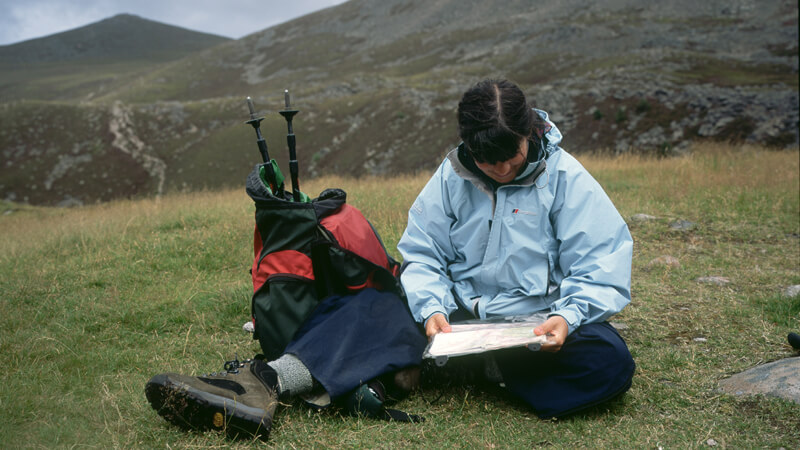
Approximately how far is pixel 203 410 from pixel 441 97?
1817 inches

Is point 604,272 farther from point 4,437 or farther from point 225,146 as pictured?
point 225,146

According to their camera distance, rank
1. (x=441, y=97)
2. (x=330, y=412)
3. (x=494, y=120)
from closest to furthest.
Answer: (x=494, y=120) < (x=330, y=412) < (x=441, y=97)

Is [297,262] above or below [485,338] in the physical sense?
above

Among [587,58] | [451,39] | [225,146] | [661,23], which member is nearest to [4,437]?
[225,146]

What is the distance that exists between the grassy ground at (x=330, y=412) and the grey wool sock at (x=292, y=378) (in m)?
0.15

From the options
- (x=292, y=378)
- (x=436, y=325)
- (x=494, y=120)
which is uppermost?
(x=494, y=120)

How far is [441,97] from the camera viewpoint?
1859 inches

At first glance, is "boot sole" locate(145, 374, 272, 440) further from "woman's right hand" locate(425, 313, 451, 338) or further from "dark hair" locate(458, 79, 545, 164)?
"dark hair" locate(458, 79, 545, 164)

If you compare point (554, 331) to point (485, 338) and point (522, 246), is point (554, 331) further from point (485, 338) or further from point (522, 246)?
point (522, 246)

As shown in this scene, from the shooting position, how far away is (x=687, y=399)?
3314 mm

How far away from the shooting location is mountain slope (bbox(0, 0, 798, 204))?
30906mm

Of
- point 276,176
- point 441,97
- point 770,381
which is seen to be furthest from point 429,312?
point 441,97

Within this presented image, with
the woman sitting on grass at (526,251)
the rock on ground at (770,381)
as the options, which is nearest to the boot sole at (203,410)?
the woman sitting on grass at (526,251)

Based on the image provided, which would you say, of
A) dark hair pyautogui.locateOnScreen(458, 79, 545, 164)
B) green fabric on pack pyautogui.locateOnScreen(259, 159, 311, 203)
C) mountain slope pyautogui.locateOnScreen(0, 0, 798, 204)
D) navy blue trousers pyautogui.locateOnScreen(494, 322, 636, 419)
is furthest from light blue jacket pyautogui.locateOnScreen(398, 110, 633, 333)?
mountain slope pyautogui.locateOnScreen(0, 0, 798, 204)
